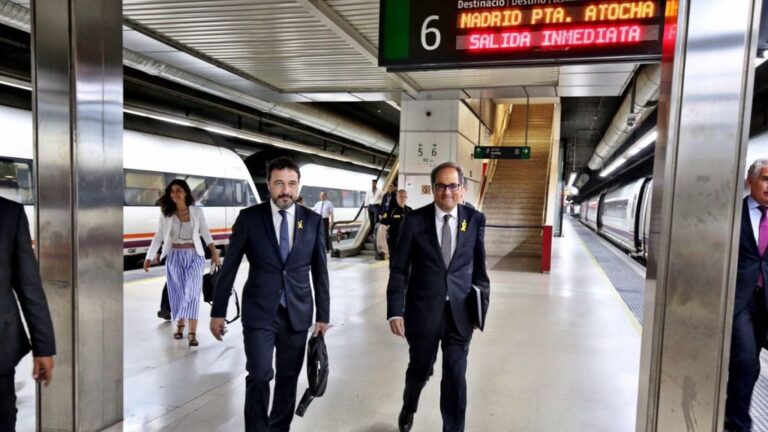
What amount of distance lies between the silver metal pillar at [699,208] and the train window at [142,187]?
10.1m

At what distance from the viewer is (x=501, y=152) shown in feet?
37.8

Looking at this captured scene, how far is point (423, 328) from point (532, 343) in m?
2.58

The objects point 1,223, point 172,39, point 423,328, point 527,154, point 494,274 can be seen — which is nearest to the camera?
point 1,223

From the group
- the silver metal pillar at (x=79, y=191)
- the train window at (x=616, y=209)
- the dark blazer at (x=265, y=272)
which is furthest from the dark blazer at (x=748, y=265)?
the train window at (x=616, y=209)

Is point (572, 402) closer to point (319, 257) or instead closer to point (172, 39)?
point (319, 257)

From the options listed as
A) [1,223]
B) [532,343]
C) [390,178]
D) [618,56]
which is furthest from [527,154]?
[1,223]

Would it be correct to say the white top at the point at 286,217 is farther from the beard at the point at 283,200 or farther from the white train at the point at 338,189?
the white train at the point at 338,189

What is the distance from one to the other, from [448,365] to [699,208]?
4.86 ft

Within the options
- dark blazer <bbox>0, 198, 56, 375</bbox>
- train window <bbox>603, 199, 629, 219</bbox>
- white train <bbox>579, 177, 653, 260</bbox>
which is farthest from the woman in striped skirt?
train window <bbox>603, 199, 629, 219</bbox>

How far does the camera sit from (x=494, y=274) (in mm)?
9422

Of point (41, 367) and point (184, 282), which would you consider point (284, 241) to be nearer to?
point (41, 367)

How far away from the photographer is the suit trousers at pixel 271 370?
2605 mm

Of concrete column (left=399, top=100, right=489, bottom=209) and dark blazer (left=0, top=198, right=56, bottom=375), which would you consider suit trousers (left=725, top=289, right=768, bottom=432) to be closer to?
dark blazer (left=0, top=198, right=56, bottom=375)

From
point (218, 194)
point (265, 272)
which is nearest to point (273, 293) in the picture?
point (265, 272)
